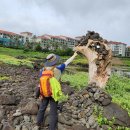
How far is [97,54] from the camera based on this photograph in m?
14.9

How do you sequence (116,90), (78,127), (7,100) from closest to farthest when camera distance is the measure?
(78,127), (7,100), (116,90)

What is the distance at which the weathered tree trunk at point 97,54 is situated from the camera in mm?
14570

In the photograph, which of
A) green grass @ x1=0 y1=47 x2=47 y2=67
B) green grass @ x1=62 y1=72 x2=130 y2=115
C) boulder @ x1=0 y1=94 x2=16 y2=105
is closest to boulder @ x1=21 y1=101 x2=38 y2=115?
boulder @ x1=0 y1=94 x2=16 y2=105

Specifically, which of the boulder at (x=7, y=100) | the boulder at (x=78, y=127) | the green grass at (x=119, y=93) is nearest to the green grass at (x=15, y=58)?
the green grass at (x=119, y=93)

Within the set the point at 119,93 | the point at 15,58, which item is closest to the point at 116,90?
the point at 119,93

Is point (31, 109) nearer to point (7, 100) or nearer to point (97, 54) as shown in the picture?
point (7, 100)

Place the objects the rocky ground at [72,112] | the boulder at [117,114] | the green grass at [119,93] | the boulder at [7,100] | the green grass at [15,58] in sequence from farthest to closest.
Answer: the green grass at [15,58], the green grass at [119,93], the boulder at [7,100], the boulder at [117,114], the rocky ground at [72,112]

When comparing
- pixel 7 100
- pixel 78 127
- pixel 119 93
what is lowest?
pixel 78 127

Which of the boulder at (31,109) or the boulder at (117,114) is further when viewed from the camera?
the boulder at (117,114)

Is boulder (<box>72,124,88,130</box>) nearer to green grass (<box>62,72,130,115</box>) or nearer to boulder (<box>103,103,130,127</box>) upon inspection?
boulder (<box>103,103,130,127</box>)

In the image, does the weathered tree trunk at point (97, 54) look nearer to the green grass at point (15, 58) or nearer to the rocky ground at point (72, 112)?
the rocky ground at point (72, 112)

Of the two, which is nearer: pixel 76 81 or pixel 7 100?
pixel 7 100

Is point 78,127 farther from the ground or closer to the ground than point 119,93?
closer to the ground

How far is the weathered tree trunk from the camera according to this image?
1457 centimetres
